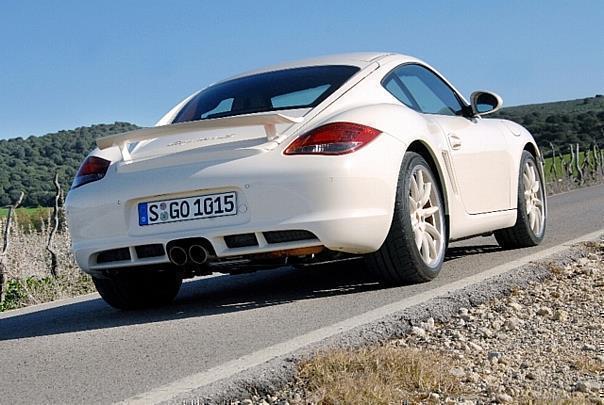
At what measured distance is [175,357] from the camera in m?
4.17

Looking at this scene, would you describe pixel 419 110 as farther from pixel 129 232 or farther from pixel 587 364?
pixel 587 364

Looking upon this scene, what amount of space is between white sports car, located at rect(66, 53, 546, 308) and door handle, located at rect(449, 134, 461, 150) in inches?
0.6

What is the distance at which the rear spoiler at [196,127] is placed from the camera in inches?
203

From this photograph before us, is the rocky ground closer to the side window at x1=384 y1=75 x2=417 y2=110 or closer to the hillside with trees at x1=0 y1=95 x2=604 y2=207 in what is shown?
the side window at x1=384 y1=75 x2=417 y2=110

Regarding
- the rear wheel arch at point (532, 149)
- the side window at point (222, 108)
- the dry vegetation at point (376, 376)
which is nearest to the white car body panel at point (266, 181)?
the side window at point (222, 108)

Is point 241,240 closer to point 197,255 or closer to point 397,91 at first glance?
point 197,255

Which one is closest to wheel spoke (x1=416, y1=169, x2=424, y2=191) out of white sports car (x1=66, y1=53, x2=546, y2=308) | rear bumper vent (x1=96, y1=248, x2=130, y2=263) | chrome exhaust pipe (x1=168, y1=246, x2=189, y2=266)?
white sports car (x1=66, y1=53, x2=546, y2=308)

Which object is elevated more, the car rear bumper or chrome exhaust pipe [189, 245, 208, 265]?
the car rear bumper

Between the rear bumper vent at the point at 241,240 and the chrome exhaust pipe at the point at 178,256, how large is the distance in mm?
256

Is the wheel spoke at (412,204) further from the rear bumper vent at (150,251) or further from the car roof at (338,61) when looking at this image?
the rear bumper vent at (150,251)

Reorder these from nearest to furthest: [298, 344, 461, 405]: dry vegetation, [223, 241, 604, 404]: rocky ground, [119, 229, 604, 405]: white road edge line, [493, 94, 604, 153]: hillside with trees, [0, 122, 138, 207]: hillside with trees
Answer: [298, 344, 461, 405]: dry vegetation < [223, 241, 604, 404]: rocky ground < [119, 229, 604, 405]: white road edge line < [0, 122, 138, 207]: hillside with trees < [493, 94, 604, 153]: hillside with trees

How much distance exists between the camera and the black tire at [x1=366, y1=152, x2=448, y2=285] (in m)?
5.44

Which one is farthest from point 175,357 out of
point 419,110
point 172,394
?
point 419,110

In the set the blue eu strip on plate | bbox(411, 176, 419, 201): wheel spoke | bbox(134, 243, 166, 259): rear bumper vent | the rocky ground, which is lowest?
the rocky ground
